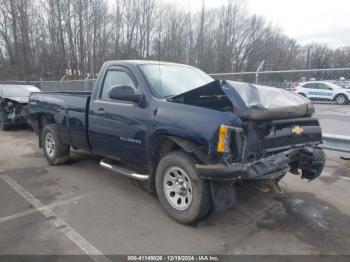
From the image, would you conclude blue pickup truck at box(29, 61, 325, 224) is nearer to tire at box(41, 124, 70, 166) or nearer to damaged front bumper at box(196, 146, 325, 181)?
damaged front bumper at box(196, 146, 325, 181)

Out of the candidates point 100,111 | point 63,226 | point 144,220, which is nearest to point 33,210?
point 63,226

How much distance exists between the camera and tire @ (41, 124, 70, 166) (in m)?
5.76

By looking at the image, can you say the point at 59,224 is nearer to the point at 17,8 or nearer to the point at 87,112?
the point at 87,112

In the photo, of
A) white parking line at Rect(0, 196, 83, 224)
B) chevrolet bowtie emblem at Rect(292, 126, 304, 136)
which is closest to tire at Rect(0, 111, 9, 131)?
white parking line at Rect(0, 196, 83, 224)

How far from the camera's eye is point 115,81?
180 inches

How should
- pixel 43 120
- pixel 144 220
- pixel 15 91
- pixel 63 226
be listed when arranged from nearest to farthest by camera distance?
pixel 63 226
pixel 144 220
pixel 43 120
pixel 15 91

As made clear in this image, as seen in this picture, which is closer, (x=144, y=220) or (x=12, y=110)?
(x=144, y=220)

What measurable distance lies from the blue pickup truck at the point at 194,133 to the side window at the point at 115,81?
15 mm

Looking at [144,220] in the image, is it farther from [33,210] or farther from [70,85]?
[70,85]

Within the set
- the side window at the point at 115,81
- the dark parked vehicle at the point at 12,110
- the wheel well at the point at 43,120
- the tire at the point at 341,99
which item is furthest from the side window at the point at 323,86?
the wheel well at the point at 43,120

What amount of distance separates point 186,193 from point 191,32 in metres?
38.4

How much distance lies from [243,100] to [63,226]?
2624 mm

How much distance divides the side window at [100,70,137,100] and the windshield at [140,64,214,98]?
0.28 metres

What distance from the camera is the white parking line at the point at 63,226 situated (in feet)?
9.79
